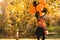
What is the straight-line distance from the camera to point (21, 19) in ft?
7.27

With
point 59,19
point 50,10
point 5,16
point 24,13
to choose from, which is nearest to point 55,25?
point 59,19

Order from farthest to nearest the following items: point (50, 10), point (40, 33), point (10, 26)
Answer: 1. point (10, 26)
2. point (50, 10)
3. point (40, 33)

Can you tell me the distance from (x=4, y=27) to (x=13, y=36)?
0.58 feet

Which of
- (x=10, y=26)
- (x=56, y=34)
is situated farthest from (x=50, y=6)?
(x=10, y=26)

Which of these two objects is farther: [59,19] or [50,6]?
[59,19]

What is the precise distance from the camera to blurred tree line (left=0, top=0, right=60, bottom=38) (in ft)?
7.11

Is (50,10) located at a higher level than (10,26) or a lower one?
higher

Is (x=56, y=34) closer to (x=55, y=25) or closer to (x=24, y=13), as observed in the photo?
(x=55, y=25)

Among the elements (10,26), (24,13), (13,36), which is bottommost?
(13,36)

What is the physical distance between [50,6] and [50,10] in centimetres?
7

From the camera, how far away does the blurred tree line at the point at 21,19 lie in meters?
2.17

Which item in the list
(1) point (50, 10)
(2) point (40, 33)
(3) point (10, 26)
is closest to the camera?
(2) point (40, 33)

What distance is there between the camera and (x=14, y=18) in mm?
2234

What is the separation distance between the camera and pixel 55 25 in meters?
2.38
